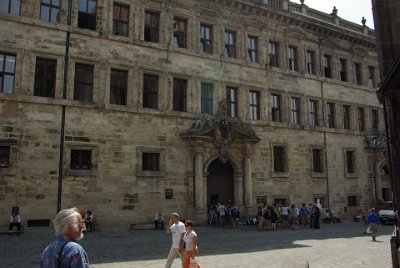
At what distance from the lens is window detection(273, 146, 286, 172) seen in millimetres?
25000

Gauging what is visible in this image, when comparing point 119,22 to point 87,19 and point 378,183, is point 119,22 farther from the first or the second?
point 378,183

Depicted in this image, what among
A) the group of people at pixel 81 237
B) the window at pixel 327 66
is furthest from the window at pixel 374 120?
the group of people at pixel 81 237

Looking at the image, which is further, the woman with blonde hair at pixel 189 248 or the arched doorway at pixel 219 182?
the arched doorway at pixel 219 182

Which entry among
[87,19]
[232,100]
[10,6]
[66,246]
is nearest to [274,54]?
[232,100]

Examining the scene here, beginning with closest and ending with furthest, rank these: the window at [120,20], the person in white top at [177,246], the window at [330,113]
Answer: the person in white top at [177,246] < the window at [120,20] < the window at [330,113]

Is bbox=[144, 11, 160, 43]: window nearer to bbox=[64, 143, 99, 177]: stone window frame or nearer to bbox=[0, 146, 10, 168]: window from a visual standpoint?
bbox=[64, 143, 99, 177]: stone window frame

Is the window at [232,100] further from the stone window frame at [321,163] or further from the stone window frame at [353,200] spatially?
the stone window frame at [353,200]

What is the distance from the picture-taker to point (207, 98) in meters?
22.9

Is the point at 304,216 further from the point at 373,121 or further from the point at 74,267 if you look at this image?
the point at 74,267

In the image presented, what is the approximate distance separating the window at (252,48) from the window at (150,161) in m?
9.72

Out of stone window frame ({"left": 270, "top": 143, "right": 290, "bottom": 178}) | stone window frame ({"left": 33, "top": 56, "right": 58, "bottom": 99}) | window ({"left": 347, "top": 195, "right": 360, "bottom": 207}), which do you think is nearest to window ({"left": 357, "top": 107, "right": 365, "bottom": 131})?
window ({"left": 347, "top": 195, "right": 360, "bottom": 207})

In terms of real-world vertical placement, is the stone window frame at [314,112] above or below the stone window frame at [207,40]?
below

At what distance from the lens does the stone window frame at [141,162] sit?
19641mm

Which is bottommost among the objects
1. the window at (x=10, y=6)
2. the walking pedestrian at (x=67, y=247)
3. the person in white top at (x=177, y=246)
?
the person in white top at (x=177, y=246)
